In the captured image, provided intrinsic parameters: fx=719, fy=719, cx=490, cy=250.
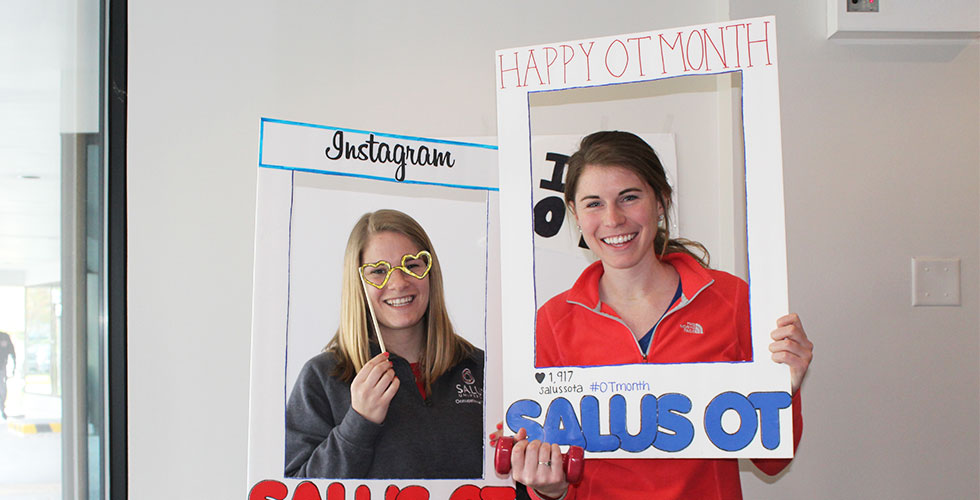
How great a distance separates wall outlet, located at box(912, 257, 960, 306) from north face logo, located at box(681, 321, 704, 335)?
27.0 inches

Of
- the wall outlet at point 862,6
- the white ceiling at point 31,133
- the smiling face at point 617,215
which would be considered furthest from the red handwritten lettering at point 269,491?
the wall outlet at point 862,6

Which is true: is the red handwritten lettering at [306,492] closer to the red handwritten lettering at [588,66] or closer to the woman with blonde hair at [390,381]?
the woman with blonde hair at [390,381]

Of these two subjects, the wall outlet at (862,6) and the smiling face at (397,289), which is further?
the wall outlet at (862,6)

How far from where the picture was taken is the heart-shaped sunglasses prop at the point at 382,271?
140 centimetres

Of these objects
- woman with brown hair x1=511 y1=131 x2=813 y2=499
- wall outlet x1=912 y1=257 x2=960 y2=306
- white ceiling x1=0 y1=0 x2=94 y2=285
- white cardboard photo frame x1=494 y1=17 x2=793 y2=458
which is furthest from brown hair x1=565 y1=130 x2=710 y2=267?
white ceiling x1=0 y1=0 x2=94 y2=285

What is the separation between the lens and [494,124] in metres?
1.78

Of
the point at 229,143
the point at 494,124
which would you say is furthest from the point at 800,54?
A: the point at 229,143

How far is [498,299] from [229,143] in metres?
0.79

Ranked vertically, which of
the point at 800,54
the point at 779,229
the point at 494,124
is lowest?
the point at 779,229

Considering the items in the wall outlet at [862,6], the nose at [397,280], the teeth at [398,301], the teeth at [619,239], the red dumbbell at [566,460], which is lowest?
the red dumbbell at [566,460]

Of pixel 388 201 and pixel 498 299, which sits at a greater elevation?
pixel 388 201

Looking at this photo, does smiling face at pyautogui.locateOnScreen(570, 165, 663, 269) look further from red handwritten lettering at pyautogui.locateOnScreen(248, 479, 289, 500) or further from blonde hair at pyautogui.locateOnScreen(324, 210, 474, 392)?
red handwritten lettering at pyautogui.locateOnScreen(248, 479, 289, 500)

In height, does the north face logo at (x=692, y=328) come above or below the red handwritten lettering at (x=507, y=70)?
below

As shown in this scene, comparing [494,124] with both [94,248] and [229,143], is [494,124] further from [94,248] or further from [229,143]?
[94,248]
